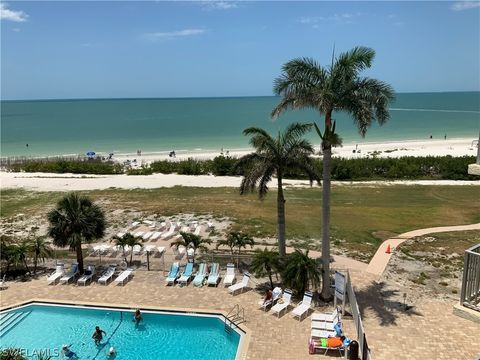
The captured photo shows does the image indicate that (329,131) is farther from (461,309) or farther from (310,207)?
(310,207)

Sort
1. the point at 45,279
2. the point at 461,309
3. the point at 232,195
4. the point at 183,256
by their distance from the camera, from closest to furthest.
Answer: the point at 461,309 → the point at 45,279 → the point at 183,256 → the point at 232,195

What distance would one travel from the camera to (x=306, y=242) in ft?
76.6

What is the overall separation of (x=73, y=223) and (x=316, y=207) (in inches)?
758

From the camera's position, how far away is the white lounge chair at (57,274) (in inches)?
732

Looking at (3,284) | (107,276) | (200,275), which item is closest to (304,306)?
(200,275)

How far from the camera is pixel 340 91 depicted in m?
14.3

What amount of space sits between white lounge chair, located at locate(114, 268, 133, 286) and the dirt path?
11.5 m

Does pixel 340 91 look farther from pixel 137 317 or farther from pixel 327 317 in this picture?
pixel 137 317

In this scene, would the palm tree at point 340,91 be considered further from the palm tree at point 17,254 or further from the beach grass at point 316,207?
the palm tree at point 17,254

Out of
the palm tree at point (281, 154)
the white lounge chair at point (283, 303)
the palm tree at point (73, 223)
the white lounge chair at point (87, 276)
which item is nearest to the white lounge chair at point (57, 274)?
the white lounge chair at point (87, 276)

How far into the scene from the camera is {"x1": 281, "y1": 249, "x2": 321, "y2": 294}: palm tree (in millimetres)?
15961

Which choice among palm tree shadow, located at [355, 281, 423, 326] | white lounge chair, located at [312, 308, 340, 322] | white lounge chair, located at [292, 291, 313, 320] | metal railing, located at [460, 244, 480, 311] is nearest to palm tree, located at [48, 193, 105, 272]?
white lounge chair, located at [292, 291, 313, 320]

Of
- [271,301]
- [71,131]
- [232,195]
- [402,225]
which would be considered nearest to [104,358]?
[271,301]

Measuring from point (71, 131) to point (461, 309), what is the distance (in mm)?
121132
